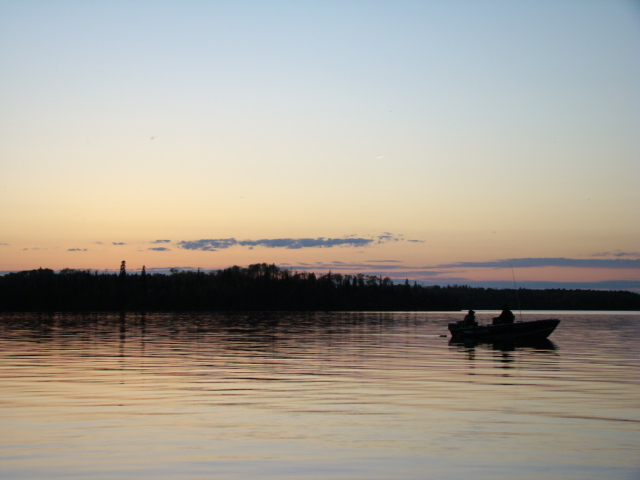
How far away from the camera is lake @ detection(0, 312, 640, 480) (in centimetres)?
1366

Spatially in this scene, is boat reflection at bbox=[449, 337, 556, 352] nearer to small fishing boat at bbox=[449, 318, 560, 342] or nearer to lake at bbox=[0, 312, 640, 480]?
small fishing boat at bbox=[449, 318, 560, 342]

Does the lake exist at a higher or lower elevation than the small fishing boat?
higher

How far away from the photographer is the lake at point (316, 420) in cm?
1366

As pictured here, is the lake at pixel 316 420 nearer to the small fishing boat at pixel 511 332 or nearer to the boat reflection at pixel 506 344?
the boat reflection at pixel 506 344

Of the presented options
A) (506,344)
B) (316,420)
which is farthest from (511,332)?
(316,420)

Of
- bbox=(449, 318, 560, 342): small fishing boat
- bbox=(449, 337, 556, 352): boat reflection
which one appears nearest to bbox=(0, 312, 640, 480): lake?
bbox=(449, 337, 556, 352): boat reflection

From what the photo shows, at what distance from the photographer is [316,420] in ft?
60.5

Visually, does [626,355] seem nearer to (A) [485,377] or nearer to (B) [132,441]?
(A) [485,377]

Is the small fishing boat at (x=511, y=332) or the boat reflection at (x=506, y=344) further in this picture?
the small fishing boat at (x=511, y=332)

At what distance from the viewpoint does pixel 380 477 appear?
42.3 ft

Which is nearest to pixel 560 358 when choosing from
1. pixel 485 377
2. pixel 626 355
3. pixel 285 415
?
pixel 626 355

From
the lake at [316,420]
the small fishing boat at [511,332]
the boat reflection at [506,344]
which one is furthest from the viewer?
the small fishing boat at [511,332]

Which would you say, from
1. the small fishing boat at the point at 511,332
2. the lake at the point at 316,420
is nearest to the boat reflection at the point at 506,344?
the small fishing boat at the point at 511,332

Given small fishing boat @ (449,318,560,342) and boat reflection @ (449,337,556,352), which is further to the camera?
small fishing boat @ (449,318,560,342)
